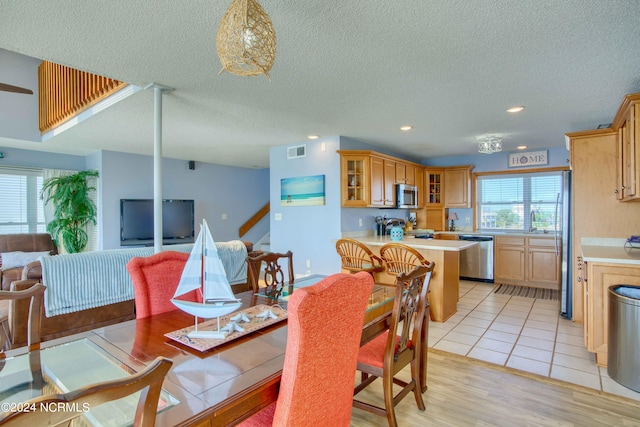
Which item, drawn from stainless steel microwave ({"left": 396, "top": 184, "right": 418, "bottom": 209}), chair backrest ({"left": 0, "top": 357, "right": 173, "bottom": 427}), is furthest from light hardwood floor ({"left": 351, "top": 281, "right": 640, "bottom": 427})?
stainless steel microwave ({"left": 396, "top": 184, "right": 418, "bottom": 209})

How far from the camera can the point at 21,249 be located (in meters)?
4.92

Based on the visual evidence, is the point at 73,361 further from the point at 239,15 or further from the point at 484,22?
the point at 484,22

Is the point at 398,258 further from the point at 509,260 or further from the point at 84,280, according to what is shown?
the point at 509,260

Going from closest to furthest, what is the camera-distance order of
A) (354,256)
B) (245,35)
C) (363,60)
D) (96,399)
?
(96,399) → (245,35) → (363,60) → (354,256)

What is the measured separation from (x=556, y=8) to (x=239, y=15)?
1658 mm

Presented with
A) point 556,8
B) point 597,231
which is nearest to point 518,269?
point 597,231

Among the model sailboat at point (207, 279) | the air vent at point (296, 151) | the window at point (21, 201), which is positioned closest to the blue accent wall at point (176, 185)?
the window at point (21, 201)

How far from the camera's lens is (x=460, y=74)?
8.30 feet

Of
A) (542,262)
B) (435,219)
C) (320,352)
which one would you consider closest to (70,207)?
(320,352)

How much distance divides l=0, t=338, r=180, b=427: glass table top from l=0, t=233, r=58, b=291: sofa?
330 centimetres

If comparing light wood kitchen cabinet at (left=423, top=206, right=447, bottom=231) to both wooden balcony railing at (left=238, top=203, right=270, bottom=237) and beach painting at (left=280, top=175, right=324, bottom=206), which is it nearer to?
beach painting at (left=280, top=175, right=324, bottom=206)

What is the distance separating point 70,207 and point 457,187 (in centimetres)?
698

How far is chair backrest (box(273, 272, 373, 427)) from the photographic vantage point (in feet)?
3.35

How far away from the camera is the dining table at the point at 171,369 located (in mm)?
946
